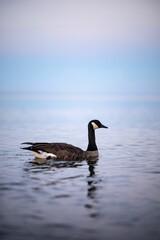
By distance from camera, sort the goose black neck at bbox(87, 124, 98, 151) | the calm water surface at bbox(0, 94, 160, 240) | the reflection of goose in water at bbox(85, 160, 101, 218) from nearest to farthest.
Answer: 1. the calm water surface at bbox(0, 94, 160, 240)
2. the reflection of goose in water at bbox(85, 160, 101, 218)
3. the goose black neck at bbox(87, 124, 98, 151)

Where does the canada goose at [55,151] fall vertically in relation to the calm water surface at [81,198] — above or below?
above

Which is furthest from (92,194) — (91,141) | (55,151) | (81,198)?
(91,141)

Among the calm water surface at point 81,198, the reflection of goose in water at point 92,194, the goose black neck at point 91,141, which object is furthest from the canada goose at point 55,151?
the reflection of goose in water at point 92,194

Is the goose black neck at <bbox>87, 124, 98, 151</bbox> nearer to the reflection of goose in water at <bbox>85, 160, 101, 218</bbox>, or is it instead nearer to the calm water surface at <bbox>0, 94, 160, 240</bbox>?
the calm water surface at <bbox>0, 94, 160, 240</bbox>

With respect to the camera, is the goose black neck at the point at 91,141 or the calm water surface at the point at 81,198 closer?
the calm water surface at the point at 81,198

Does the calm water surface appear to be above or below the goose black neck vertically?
below

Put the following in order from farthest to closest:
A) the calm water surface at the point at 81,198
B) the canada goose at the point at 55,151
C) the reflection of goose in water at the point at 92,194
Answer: the canada goose at the point at 55,151
the reflection of goose in water at the point at 92,194
the calm water surface at the point at 81,198

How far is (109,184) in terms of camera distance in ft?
39.1

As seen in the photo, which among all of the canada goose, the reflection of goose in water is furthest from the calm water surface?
the canada goose

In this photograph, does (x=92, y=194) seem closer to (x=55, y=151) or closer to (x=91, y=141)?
(x=55, y=151)

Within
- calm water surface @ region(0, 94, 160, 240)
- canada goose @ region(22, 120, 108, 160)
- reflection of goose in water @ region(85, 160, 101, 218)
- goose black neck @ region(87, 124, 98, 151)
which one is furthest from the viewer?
goose black neck @ region(87, 124, 98, 151)

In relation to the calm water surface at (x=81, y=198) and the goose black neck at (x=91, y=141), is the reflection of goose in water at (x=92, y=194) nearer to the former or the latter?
the calm water surface at (x=81, y=198)

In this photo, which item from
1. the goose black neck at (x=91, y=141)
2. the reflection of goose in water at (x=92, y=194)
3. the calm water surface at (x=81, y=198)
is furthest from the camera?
the goose black neck at (x=91, y=141)

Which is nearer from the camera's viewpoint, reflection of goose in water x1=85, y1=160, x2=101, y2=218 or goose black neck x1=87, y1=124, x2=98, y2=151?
reflection of goose in water x1=85, y1=160, x2=101, y2=218
